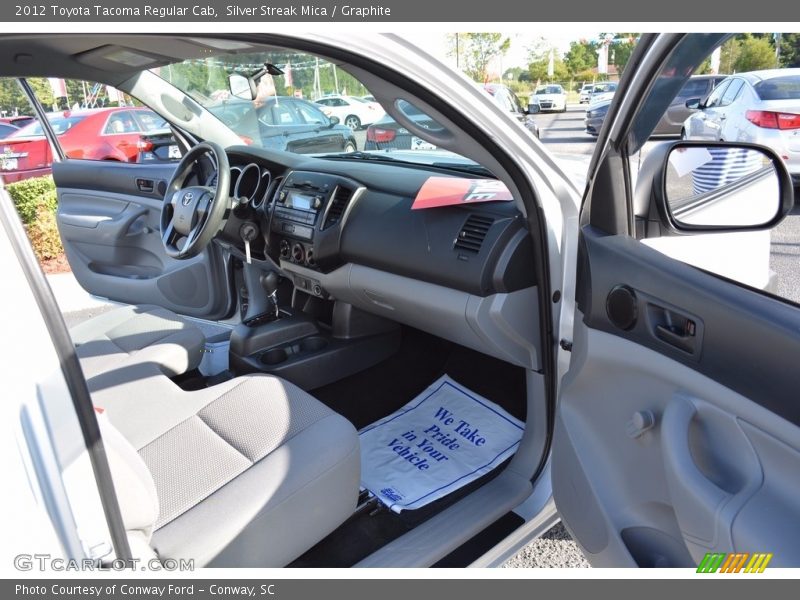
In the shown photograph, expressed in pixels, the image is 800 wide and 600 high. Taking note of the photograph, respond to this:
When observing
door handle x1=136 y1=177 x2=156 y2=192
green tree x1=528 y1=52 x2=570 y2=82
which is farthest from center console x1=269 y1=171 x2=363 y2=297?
green tree x1=528 y1=52 x2=570 y2=82

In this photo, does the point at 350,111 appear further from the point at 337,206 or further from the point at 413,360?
the point at 413,360

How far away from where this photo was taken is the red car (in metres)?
4.03

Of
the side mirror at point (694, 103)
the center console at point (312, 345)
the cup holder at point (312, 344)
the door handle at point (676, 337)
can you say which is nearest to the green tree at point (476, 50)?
the side mirror at point (694, 103)

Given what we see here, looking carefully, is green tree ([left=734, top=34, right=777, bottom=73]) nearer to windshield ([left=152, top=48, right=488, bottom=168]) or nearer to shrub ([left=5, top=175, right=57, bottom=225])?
windshield ([left=152, top=48, right=488, bottom=168])

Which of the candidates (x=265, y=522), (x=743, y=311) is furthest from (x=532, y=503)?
(x=743, y=311)

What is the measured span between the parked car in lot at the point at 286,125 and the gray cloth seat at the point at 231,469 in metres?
1.39

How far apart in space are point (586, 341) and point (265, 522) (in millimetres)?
932

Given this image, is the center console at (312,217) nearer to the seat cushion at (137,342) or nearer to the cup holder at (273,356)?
the cup holder at (273,356)

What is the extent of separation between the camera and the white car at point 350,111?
95.4 inches

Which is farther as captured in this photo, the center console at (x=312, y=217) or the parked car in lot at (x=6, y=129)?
the parked car in lot at (x=6, y=129)

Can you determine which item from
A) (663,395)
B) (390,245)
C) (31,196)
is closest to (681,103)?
(663,395)

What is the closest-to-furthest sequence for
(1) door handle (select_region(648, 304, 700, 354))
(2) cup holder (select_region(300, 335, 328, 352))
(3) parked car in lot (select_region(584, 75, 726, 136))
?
(1) door handle (select_region(648, 304, 700, 354)) < (3) parked car in lot (select_region(584, 75, 726, 136)) < (2) cup holder (select_region(300, 335, 328, 352))

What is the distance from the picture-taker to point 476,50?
2.14 meters

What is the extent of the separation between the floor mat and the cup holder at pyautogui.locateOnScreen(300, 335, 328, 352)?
1.56 feet
